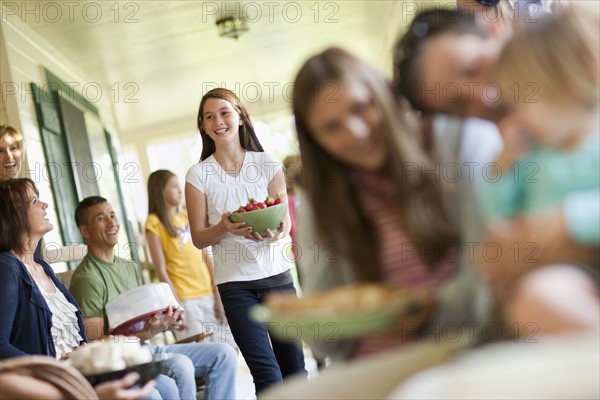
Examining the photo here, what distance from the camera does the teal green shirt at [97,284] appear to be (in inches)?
138

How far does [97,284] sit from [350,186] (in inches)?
83.9

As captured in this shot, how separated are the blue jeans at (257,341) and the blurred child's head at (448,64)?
61.6 inches

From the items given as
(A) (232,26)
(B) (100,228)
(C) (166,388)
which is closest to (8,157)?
(B) (100,228)

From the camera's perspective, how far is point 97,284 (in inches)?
140

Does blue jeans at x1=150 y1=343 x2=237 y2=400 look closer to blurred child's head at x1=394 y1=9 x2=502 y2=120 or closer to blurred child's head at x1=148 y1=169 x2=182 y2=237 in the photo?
blurred child's head at x1=148 y1=169 x2=182 y2=237

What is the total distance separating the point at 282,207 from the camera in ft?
9.44

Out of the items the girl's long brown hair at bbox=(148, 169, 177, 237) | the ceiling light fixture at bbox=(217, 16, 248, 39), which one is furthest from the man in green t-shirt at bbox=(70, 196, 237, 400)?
the ceiling light fixture at bbox=(217, 16, 248, 39)

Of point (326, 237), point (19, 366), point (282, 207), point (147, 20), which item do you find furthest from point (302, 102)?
point (147, 20)

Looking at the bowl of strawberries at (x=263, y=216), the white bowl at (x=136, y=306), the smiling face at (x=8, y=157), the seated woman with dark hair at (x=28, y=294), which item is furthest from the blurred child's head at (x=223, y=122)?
the smiling face at (x=8, y=157)

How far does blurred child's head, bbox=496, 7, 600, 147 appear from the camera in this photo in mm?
1399

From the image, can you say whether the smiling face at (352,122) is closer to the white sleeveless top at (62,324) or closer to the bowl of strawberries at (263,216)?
the bowl of strawberries at (263,216)

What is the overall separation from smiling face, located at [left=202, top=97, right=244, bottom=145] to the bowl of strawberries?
358 mm

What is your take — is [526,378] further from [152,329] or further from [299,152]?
[152,329]

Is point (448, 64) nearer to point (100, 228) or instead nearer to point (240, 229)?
point (240, 229)
